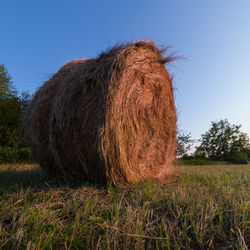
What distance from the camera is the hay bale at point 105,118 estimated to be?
207 centimetres

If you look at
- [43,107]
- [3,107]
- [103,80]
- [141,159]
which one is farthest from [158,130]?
[3,107]

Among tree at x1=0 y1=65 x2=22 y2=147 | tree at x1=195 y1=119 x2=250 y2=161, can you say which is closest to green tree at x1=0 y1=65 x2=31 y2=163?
tree at x1=0 y1=65 x2=22 y2=147

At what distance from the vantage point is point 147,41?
2.79 meters

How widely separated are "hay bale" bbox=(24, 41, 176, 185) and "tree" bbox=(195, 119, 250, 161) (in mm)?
22985

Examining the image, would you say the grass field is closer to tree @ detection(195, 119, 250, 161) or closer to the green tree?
the green tree

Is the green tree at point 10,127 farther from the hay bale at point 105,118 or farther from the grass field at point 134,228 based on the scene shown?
the grass field at point 134,228

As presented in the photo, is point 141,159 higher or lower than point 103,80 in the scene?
lower

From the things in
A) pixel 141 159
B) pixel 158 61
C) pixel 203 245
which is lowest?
pixel 203 245

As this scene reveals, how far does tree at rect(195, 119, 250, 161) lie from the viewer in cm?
2408

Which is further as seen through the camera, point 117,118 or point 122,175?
point 122,175

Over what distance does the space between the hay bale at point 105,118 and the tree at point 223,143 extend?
22985 mm

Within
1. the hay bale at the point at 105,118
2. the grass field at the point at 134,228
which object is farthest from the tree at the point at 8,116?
the grass field at the point at 134,228

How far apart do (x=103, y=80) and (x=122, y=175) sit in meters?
1.32

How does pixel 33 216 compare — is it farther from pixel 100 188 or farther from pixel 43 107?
pixel 43 107
